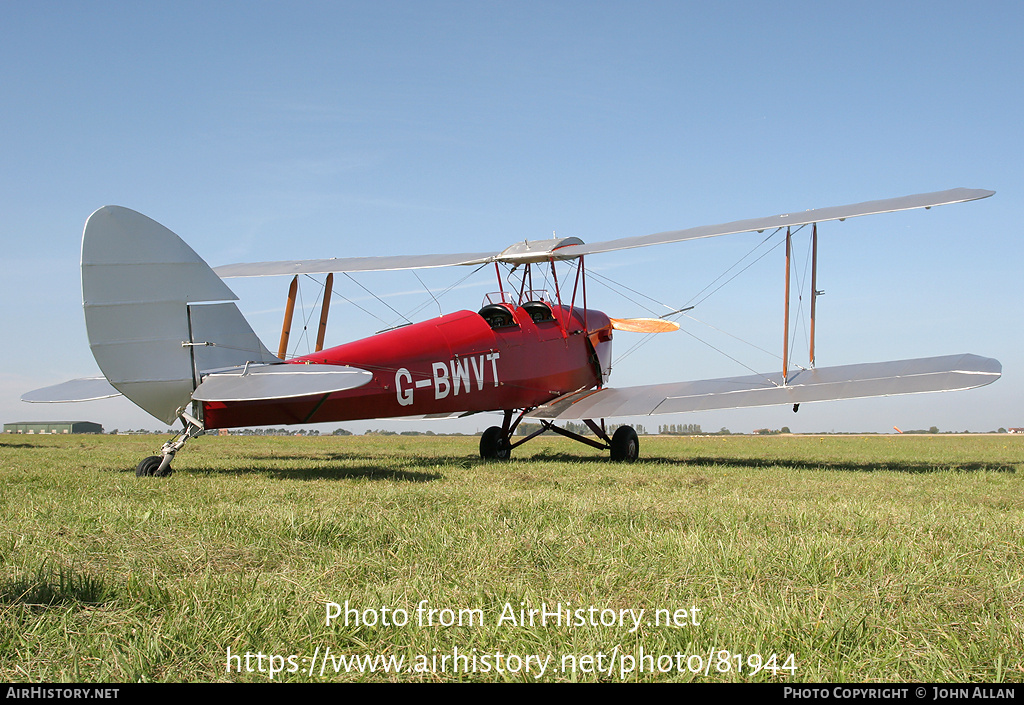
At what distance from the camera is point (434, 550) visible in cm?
418

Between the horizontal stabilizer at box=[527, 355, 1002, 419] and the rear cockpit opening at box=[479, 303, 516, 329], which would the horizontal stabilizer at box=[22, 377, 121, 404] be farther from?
the horizontal stabilizer at box=[527, 355, 1002, 419]

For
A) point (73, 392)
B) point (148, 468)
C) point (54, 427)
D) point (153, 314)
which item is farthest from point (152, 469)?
point (54, 427)

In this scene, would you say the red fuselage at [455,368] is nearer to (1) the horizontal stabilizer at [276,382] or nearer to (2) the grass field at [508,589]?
(1) the horizontal stabilizer at [276,382]

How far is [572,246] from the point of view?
13.5m

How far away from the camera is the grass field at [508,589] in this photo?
8.29 ft

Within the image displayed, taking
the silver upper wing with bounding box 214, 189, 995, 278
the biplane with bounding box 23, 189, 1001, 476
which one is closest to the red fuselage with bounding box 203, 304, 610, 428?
the biplane with bounding box 23, 189, 1001, 476

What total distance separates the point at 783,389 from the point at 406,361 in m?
6.36

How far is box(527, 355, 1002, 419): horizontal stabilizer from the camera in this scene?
1118 cm

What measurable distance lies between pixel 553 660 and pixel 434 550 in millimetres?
1746

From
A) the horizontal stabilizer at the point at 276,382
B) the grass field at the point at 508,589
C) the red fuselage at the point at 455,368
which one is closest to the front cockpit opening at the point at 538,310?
the red fuselage at the point at 455,368

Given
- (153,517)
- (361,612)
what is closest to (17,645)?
(361,612)

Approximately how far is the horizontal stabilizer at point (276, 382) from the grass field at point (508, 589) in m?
2.07

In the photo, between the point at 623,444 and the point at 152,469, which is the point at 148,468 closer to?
the point at 152,469
